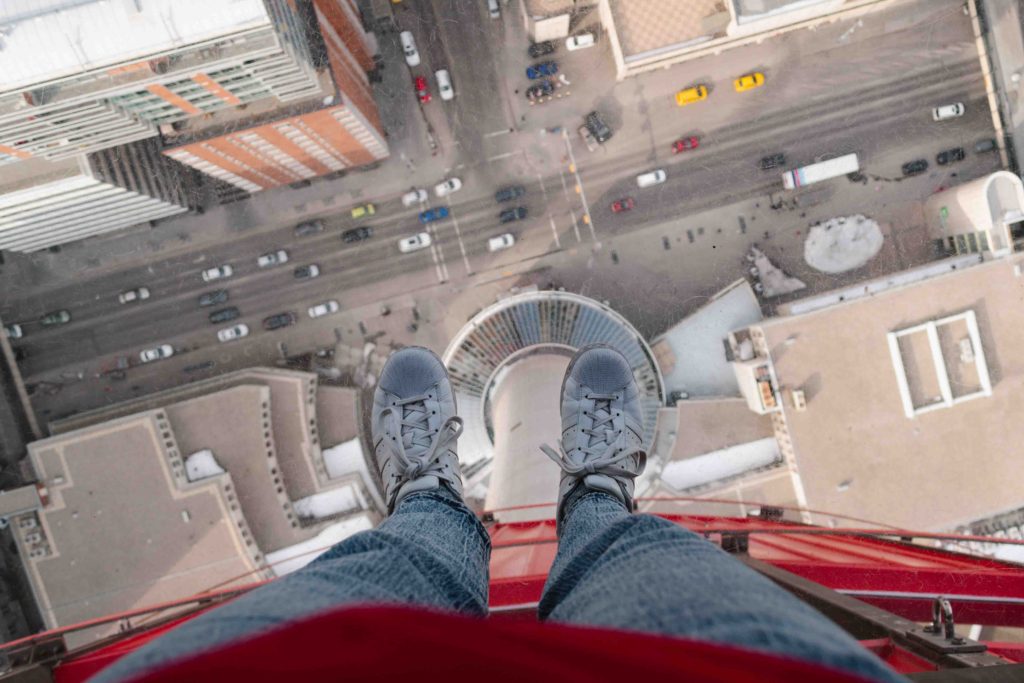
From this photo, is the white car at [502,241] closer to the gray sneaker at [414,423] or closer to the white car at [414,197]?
the white car at [414,197]

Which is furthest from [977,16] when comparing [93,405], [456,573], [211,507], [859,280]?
[93,405]

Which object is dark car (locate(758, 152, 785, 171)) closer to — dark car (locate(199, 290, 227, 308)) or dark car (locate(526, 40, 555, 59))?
dark car (locate(526, 40, 555, 59))

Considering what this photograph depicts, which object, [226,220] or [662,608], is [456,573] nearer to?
[662,608]

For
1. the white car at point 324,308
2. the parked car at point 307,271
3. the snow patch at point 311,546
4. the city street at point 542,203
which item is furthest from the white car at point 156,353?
the snow patch at point 311,546

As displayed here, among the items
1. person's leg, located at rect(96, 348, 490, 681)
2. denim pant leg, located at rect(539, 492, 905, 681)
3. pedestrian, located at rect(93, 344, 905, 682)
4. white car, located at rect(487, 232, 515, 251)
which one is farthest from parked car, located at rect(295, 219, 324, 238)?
denim pant leg, located at rect(539, 492, 905, 681)

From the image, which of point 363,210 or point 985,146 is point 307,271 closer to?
point 363,210

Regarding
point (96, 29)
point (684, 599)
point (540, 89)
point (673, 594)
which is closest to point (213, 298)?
point (96, 29)
